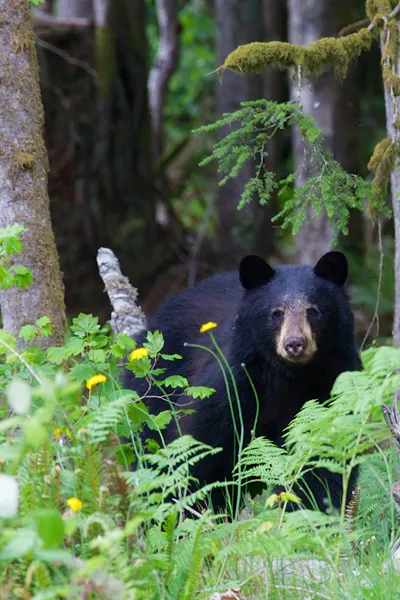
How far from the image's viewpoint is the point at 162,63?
14.8m

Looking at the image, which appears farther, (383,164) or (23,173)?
(383,164)

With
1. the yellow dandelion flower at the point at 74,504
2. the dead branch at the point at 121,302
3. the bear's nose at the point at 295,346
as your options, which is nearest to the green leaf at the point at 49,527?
the yellow dandelion flower at the point at 74,504

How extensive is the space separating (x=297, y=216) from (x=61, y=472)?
263 cm

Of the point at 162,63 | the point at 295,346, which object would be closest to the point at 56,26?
the point at 162,63

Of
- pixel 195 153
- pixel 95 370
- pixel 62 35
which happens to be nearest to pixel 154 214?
pixel 62 35

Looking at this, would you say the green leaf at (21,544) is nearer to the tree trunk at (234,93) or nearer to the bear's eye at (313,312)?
the bear's eye at (313,312)

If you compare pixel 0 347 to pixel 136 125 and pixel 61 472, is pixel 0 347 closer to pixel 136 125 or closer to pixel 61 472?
pixel 61 472

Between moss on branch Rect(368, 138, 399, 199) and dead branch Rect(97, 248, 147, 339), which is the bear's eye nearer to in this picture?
moss on branch Rect(368, 138, 399, 199)

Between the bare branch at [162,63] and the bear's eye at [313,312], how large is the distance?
9.20 m

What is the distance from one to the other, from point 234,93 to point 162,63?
8.77ft

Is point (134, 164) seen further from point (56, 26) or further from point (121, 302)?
point (121, 302)

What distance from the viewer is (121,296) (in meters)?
6.25

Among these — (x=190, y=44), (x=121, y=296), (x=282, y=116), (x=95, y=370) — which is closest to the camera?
(x=95, y=370)

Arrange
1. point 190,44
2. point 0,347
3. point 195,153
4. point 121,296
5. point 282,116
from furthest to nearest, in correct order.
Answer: point 190,44 < point 195,153 < point 121,296 < point 282,116 < point 0,347
